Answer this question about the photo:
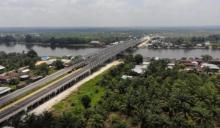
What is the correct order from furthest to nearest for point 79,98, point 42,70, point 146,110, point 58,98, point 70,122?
point 42,70, point 58,98, point 79,98, point 146,110, point 70,122

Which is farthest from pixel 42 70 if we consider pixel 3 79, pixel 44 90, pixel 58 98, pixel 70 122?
pixel 70 122

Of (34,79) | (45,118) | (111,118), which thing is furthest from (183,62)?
(45,118)

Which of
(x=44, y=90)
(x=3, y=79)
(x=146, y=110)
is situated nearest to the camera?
(x=146, y=110)

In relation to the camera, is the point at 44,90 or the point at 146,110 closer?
the point at 146,110

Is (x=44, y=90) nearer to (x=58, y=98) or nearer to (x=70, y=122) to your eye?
(x=58, y=98)

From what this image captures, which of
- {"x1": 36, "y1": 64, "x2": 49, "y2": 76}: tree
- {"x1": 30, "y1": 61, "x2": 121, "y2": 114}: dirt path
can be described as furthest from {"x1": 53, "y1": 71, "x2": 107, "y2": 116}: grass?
{"x1": 36, "y1": 64, "x2": 49, "y2": 76}: tree

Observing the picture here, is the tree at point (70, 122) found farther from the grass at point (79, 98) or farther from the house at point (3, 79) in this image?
the house at point (3, 79)

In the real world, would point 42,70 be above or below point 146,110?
below

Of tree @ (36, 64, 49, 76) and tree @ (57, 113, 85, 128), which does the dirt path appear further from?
tree @ (36, 64, 49, 76)

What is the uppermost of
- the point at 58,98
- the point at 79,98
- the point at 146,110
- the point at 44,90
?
the point at 146,110
